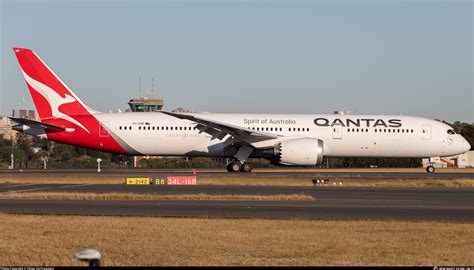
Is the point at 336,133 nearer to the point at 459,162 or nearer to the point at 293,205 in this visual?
the point at 293,205

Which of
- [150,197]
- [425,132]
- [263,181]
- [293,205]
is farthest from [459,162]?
[293,205]

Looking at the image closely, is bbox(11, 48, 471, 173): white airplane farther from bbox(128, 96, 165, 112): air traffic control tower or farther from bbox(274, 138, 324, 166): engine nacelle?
bbox(128, 96, 165, 112): air traffic control tower

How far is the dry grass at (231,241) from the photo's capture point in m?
14.4

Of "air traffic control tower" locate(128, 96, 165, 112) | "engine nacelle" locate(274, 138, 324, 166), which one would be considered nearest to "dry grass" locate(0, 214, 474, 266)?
"engine nacelle" locate(274, 138, 324, 166)

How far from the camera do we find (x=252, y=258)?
14.4 m

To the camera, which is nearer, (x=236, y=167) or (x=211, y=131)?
(x=211, y=131)

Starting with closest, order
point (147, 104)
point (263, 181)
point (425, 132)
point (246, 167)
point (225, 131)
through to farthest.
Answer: point (263, 181), point (225, 131), point (246, 167), point (425, 132), point (147, 104)

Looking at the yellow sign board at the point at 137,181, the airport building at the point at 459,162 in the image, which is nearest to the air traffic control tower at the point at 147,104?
the airport building at the point at 459,162

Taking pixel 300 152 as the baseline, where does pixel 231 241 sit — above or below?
below

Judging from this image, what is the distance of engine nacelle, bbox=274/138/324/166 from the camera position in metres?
45.8

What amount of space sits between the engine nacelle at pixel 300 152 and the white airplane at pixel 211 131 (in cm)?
7

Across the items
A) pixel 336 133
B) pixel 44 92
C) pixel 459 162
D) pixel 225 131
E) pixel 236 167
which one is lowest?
pixel 459 162

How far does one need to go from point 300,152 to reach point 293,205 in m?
21.2

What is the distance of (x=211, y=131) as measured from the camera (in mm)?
47844
